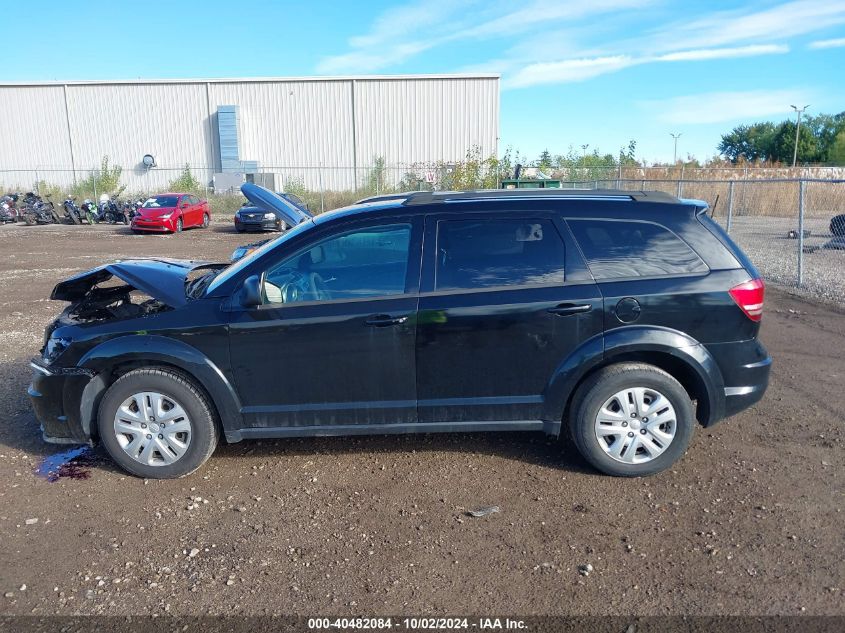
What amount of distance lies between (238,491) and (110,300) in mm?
2224

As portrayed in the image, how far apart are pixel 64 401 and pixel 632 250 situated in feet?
12.7

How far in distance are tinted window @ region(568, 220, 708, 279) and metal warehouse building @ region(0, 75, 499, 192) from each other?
104 ft

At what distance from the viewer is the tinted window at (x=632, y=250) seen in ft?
13.7

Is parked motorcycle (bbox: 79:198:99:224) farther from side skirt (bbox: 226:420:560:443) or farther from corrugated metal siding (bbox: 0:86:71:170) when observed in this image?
side skirt (bbox: 226:420:560:443)

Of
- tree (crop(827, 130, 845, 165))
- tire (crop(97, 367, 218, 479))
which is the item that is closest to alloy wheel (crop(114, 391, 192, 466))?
tire (crop(97, 367, 218, 479))

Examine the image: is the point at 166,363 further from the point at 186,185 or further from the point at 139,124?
the point at 139,124

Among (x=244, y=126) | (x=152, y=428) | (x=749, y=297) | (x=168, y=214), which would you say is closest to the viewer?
(x=749, y=297)

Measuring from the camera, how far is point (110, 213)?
2784 centimetres

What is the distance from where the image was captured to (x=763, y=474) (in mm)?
4285

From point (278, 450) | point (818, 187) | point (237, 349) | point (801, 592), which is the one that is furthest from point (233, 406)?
point (818, 187)

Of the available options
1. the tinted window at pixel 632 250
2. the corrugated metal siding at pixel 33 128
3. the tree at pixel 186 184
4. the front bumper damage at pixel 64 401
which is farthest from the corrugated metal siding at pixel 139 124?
Result: the tinted window at pixel 632 250

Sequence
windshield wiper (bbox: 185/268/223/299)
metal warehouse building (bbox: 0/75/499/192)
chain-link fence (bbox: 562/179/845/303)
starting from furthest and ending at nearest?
1. metal warehouse building (bbox: 0/75/499/192)
2. chain-link fence (bbox: 562/179/845/303)
3. windshield wiper (bbox: 185/268/223/299)

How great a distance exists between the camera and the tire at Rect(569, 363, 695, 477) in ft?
13.6

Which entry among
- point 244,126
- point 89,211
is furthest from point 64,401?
point 244,126
